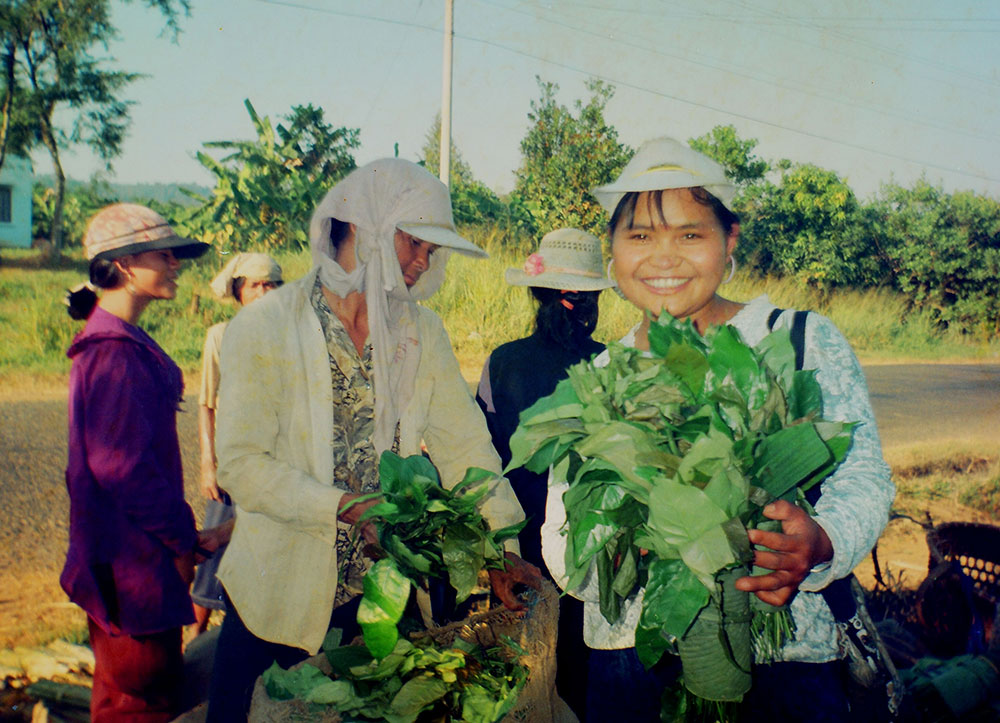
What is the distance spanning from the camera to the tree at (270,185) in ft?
36.5

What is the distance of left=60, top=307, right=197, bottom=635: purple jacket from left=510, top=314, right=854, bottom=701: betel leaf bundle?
4.69 ft

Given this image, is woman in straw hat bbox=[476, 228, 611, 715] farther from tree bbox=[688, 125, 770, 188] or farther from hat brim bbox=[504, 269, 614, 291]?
tree bbox=[688, 125, 770, 188]

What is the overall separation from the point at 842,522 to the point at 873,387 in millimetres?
11155

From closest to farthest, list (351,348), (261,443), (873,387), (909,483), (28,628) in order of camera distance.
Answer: (261,443) < (351,348) < (28,628) < (909,483) < (873,387)

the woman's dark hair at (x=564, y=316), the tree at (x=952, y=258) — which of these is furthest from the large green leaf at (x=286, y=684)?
the tree at (x=952, y=258)

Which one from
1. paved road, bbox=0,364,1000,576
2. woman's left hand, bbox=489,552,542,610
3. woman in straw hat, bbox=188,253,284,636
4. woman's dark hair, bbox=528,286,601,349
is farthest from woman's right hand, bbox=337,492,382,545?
paved road, bbox=0,364,1000,576

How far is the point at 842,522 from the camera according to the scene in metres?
1.26

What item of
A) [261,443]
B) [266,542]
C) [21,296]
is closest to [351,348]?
[261,443]

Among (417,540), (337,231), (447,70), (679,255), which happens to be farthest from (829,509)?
(447,70)

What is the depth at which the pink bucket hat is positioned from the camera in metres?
2.55

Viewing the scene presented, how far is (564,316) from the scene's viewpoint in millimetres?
2914

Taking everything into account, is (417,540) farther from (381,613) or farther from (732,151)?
(732,151)

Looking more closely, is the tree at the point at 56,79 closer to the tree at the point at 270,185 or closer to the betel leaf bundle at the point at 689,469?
the tree at the point at 270,185

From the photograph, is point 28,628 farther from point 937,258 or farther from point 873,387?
point 937,258
